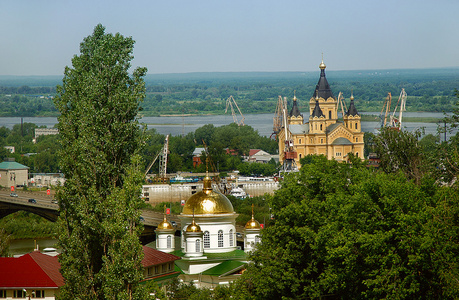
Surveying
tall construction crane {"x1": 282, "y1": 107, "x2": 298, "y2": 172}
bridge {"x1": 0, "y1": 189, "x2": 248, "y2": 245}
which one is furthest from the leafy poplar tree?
tall construction crane {"x1": 282, "y1": 107, "x2": 298, "y2": 172}

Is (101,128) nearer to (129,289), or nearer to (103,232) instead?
(103,232)

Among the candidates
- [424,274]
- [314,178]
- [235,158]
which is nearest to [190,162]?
[235,158]

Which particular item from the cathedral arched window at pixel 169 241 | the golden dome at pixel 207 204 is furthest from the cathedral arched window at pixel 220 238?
the cathedral arched window at pixel 169 241

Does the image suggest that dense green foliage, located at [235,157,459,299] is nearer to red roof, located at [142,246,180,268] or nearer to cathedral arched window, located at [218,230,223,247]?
red roof, located at [142,246,180,268]

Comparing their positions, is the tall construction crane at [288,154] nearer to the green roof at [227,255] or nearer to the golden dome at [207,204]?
the golden dome at [207,204]

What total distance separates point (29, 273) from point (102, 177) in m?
9.59

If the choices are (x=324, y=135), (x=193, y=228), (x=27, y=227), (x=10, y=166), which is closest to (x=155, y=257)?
(x=193, y=228)

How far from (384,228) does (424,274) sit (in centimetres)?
158

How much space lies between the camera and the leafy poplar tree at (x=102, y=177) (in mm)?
19891

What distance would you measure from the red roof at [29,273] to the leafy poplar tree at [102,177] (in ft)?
26.0

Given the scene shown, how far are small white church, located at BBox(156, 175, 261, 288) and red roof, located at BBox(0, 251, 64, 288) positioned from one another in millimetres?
5963

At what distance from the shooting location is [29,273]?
29.0 meters

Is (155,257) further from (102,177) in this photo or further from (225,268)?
(102,177)

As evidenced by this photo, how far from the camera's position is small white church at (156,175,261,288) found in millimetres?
34656
